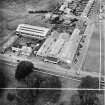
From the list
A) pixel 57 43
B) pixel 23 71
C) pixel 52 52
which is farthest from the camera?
pixel 57 43

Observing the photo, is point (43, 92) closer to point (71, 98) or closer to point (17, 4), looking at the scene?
point (71, 98)

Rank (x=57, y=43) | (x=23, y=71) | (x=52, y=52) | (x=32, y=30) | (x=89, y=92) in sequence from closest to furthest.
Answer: (x=89, y=92) < (x=23, y=71) < (x=52, y=52) < (x=57, y=43) < (x=32, y=30)

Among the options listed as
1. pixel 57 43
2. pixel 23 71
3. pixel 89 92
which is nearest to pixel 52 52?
pixel 57 43

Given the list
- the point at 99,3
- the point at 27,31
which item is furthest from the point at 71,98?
the point at 99,3

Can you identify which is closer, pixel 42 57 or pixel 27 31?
pixel 42 57

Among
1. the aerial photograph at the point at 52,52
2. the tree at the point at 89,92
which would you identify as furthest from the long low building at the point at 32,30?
the tree at the point at 89,92

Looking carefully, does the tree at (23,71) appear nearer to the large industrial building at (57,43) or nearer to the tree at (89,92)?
the large industrial building at (57,43)

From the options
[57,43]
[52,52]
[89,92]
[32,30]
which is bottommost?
[89,92]

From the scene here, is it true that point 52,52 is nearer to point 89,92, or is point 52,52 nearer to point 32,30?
point 32,30

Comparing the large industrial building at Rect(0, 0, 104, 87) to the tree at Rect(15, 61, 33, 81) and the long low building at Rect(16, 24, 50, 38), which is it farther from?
the tree at Rect(15, 61, 33, 81)
